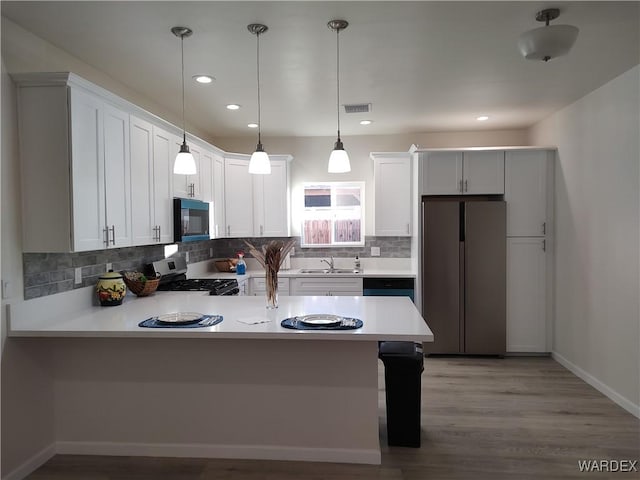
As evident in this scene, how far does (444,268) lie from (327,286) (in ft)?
4.19

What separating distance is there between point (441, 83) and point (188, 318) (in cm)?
259

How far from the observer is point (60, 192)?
2.39m

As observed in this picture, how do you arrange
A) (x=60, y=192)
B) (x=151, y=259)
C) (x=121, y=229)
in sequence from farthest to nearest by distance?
(x=151, y=259)
(x=121, y=229)
(x=60, y=192)

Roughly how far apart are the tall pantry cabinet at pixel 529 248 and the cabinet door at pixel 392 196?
108cm

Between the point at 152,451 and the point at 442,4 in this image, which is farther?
the point at 152,451

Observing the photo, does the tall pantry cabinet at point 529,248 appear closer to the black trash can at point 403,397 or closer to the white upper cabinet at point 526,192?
the white upper cabinet at point 526,192

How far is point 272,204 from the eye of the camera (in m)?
5.14

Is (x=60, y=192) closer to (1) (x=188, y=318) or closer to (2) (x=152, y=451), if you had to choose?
(1) (x=188, y=318)

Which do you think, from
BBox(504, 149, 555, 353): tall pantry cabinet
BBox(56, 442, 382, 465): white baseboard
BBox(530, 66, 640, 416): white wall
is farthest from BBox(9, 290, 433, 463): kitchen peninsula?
BBox(504, 149, 555, 353): tall pantry cabinet

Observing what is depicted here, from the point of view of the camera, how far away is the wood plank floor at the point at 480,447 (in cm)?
243

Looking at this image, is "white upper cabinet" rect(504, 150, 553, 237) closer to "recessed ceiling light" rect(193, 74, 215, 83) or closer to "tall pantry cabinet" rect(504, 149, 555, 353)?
"tall pantry cabinet" rect(504, 149, 555, 353)

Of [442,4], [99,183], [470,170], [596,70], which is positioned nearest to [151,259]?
[99,183]

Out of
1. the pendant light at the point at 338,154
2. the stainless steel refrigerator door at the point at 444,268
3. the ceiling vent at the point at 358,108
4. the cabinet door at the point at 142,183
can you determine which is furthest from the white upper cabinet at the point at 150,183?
the stainless steel refrigerator door at the point at 444,268

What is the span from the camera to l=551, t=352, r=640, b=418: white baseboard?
124 inches
